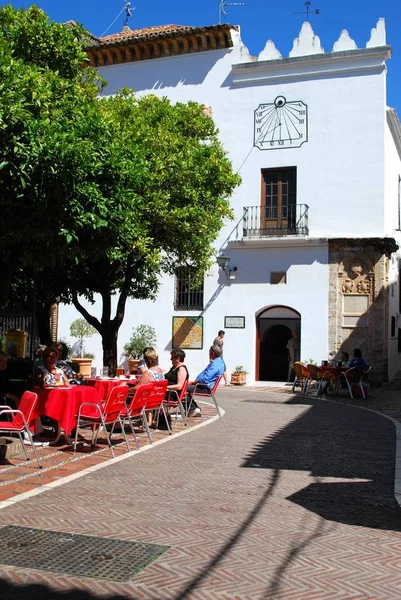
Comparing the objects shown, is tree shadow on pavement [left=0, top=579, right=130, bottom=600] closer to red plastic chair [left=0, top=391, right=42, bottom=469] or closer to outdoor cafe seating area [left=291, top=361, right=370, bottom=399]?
red plastic chair [left=0, top=391, right=42, bottom=469]

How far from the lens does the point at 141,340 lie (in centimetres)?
2331

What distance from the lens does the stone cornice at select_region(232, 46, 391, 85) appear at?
69.8 feet

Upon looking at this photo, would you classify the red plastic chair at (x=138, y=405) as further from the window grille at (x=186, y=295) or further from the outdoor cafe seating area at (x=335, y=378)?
the window grille at (x=186, y=295)

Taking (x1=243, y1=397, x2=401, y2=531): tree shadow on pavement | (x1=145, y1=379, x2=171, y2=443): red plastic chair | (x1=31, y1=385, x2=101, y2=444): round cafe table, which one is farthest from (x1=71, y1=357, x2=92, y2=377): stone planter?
(x1=31, y1=385, x2=101, y2=444): round cafe table

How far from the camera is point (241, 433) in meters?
10.9

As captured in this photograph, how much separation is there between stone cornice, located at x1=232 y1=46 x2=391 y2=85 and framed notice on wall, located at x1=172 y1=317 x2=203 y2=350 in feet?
26.8

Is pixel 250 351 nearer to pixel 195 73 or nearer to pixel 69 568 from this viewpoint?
pixel 195 73

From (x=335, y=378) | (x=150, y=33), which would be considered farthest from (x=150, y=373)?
(x=150, y=33)

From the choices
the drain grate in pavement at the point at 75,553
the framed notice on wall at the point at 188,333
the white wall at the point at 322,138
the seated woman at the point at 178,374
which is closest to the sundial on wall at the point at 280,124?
the white wall at the point at 322,138

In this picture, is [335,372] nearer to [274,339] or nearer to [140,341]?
[140,341]

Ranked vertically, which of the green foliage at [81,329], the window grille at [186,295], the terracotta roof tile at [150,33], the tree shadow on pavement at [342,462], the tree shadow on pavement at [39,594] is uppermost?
the terracotta roof tile at [150,33]

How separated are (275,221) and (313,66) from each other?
5.08 m

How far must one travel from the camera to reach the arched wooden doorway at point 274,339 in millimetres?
22766

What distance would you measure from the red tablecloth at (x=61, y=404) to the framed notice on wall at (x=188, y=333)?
1397 centimetres
